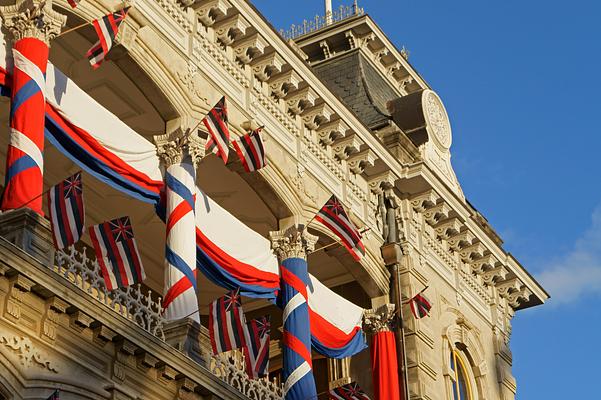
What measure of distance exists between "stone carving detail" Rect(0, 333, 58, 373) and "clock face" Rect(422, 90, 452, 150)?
1642 cm

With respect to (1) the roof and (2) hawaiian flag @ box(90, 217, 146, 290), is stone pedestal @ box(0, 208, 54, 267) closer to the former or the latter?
(2) hawaiian flag @ box(90, 217, 146, 290)

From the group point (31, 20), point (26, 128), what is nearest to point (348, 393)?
point (26, 128)

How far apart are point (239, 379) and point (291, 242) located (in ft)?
10.5

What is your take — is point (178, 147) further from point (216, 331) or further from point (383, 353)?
point (383, 353)

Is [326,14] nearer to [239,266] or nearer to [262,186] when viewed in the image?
[262,186]

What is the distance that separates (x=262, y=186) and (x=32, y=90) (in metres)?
7.29

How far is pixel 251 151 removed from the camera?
74.7 ft

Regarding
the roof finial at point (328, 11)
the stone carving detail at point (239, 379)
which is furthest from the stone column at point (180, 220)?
the roof finial at point (328, 11)

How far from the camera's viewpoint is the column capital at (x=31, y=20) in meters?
18.9

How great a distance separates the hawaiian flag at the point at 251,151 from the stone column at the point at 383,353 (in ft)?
18.9

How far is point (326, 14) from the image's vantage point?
36156 mm

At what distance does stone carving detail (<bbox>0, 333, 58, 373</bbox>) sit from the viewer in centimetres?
1596

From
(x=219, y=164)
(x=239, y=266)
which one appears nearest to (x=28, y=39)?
(x=239, y=266)

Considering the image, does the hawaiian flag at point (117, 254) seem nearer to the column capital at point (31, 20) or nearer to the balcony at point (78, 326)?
the balcony at point (78, 326)
